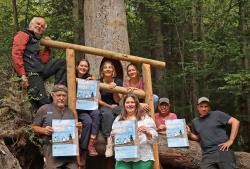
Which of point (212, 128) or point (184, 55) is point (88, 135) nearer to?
point (212, 128)

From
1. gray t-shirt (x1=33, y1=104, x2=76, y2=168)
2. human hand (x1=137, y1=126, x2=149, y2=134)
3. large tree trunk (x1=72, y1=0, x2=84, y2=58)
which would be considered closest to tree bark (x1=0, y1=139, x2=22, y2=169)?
gray t-shirt (x1=33, y1=104, x2=76, y2=168)

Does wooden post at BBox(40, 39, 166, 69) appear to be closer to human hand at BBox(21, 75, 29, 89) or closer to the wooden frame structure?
the wooden frame structure

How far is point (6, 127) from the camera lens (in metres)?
6.38

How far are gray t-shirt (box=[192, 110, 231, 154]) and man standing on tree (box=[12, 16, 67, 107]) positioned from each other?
2.53 meters

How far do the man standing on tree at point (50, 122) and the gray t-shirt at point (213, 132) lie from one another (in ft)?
7.93

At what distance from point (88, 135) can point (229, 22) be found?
394 inches

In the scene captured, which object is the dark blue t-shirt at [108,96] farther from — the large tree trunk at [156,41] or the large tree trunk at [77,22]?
the large tree trunk at [156,41]

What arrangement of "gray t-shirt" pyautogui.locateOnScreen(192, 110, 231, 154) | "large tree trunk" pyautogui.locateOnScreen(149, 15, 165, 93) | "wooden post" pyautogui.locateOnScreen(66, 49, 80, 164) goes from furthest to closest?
"large tree trunk" pyautogui.locateOnScreen(149, 15, 165, 93), "gray t-shirt" pyautogui.locateOnScreen(192, 110, 231, 154), "wooden post" pyautogui.locateOnScreen(66, 49, 80, 164)

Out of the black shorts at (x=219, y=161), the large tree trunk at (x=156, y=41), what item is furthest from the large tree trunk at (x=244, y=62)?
the black shorts at (x=219, y=161)

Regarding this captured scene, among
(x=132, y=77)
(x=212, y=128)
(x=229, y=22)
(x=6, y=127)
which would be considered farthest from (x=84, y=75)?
(x=229, y=22)

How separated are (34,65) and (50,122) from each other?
1.28m

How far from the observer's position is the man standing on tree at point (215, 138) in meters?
7.02

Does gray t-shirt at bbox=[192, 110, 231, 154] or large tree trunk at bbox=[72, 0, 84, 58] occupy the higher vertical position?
large tree trunk at bbox=[72, 0, 84, 58]

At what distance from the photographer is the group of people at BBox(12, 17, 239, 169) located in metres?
Answer: 5.86
